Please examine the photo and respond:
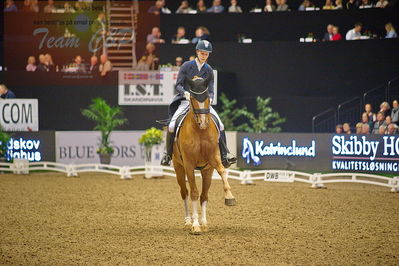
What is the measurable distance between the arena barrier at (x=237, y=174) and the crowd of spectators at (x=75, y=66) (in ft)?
10.8

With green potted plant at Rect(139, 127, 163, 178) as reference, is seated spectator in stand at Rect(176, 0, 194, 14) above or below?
above

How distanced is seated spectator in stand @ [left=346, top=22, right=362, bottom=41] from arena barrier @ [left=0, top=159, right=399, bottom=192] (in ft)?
16.2

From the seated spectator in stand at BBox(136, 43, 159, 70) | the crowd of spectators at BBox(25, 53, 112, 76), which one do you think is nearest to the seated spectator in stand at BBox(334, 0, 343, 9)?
the seated spectator in stand at BBox(136, 43, 159, 70)

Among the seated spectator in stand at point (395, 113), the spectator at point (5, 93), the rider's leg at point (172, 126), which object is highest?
the spectator at point (5, 93)

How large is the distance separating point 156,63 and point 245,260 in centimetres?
1431

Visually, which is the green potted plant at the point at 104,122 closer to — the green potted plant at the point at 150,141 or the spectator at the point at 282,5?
the green potted plant at the point at 150,141

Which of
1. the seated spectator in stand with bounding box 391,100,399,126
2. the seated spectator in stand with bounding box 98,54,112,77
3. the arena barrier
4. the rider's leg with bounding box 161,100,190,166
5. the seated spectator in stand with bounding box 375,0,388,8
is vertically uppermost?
the seated spectator in stand with bounding box 375,0,388,8

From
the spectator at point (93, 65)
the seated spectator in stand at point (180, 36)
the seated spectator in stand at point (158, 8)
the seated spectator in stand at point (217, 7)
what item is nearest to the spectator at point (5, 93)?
the spectator at point (93, 65)

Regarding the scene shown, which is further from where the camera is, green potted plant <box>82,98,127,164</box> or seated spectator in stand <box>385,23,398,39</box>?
green potted plant <box>82,98,127,164</box>

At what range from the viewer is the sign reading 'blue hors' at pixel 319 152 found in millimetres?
16047

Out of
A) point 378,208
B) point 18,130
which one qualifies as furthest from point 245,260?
point 18,130

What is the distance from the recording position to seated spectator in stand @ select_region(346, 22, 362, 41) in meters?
19.7

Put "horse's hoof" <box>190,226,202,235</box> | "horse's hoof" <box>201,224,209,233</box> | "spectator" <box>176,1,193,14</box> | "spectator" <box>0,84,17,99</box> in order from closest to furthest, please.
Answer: "horse's hoof" <box>190,226,202,235</box> < "horse's hoof" <box>201,224,209,233</box> < "spectator" <box>0,84,17,99</box> < "spectator" <box>176,1,193,14</box>

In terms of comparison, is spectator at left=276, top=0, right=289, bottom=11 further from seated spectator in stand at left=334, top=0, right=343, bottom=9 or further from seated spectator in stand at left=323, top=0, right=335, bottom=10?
seated spectator in stand at left=334, top=0, right=343, bottom=9
